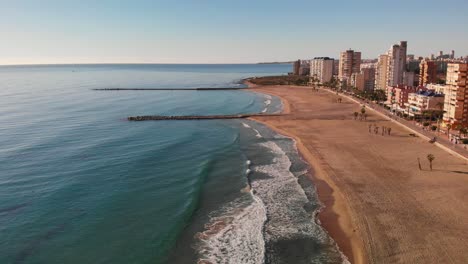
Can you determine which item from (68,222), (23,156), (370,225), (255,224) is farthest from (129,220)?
(23,156)

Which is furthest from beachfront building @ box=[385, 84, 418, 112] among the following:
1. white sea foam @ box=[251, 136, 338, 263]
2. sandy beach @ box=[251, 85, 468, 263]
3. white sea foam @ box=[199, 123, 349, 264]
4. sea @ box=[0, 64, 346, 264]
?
white sea foam @ box=[199, 123, 349, 264]

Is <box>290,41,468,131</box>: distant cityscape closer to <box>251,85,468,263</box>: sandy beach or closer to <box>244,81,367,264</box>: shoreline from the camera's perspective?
<box>251,85,468,263</box>: sandy beach

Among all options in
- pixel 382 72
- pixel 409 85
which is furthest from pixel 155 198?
pixel 382 72

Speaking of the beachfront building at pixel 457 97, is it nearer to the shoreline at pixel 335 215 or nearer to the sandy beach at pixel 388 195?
the sandy beach at pixel 388 195

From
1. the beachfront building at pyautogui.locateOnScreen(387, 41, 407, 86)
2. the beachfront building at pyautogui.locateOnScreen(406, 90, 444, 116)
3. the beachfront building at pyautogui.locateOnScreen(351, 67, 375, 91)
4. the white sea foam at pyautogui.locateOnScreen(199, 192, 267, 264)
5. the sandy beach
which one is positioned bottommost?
the white sea foam at pyautogui.locateOnScreen(199, 192, 267, 264)

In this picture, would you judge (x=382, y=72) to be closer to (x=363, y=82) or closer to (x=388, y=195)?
(x=363, y=82)

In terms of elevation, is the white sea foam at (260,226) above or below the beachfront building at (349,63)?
below

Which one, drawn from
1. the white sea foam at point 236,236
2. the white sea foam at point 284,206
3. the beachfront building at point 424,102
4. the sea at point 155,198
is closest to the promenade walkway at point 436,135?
the beachfront building at point 424,102
